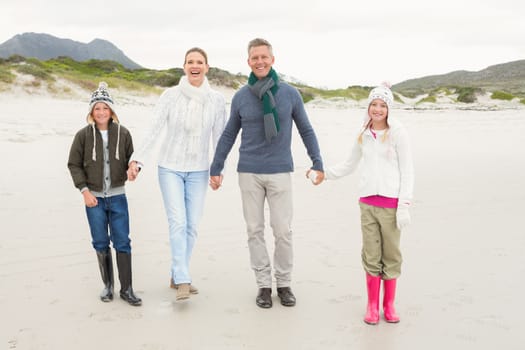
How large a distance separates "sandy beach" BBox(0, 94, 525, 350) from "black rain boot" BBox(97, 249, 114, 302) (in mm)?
73

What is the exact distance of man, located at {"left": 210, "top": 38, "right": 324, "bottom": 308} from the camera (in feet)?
12.3

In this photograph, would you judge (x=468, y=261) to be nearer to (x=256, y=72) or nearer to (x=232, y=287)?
(x=232, y=287)

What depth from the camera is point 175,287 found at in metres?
4.18

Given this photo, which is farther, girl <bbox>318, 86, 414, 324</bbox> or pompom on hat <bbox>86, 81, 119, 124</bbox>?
pompom on hat <bbox>86, 81, 119, 124</bbox>

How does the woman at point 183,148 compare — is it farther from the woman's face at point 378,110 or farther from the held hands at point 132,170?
the woman's face at point 378,110

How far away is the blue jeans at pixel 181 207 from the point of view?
12.7ft

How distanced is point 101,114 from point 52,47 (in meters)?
101

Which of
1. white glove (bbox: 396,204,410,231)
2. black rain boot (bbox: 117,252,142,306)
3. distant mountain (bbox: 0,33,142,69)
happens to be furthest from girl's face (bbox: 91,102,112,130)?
distant mountain (bbox: 0,33,142,69)

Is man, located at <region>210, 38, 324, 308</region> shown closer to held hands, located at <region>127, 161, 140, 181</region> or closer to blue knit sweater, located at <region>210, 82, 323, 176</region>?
blue knit sweater, located at <region>210, 82, 323, 176</region>

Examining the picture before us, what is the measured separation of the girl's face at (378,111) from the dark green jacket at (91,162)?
73.0 inches

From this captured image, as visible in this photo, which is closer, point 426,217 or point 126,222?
point 126,222

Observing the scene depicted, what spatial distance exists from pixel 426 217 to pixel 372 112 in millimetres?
3343

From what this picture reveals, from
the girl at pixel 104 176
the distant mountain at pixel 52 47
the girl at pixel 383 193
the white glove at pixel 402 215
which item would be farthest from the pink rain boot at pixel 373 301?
the distant mountain at pixel 52 47

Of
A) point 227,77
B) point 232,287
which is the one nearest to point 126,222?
point 232,287
